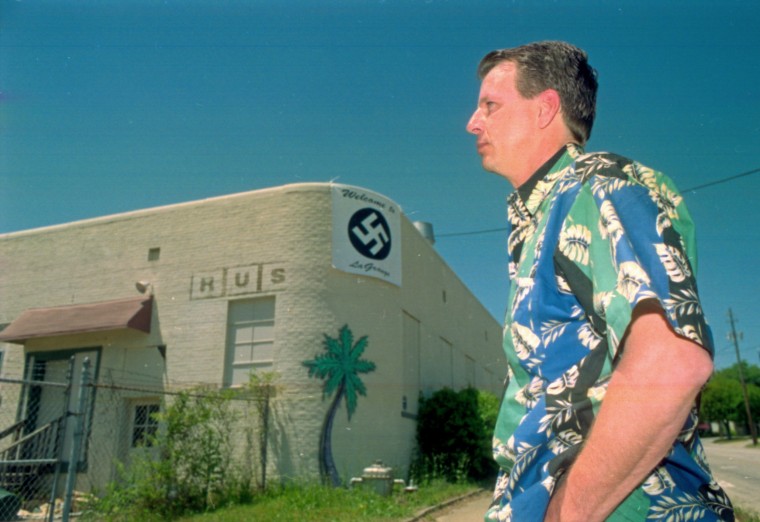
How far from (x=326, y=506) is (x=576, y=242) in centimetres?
1004

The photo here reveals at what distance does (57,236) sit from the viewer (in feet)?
51.1

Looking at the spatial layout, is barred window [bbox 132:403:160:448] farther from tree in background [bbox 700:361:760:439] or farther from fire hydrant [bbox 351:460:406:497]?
tree in background [bbox 700:361:760:439]

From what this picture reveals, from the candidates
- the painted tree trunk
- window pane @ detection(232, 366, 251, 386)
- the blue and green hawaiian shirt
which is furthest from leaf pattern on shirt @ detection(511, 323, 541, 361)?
window pane @ detection(232, 366, 251, 386)

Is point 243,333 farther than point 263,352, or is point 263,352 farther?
point 243,333

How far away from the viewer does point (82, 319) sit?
45.6 feet

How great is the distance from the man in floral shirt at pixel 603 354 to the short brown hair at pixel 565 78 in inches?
4.1

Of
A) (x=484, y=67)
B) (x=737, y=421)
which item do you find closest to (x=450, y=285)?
(x=484, y=67)

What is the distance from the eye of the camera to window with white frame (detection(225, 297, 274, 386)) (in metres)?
12.7

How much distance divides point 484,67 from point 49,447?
14.2m

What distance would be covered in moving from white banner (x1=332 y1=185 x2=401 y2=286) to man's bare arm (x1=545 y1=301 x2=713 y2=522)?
39.6 ft

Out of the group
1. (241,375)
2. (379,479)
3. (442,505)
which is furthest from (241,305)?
(442,505)

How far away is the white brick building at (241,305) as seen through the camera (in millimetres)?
12633

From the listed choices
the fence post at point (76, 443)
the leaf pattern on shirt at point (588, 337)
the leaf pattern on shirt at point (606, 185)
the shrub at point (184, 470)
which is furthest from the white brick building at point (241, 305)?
the leaf pattern on shirt at point (606, 185)

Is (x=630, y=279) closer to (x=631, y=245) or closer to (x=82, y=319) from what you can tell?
(x=631, y=245)
